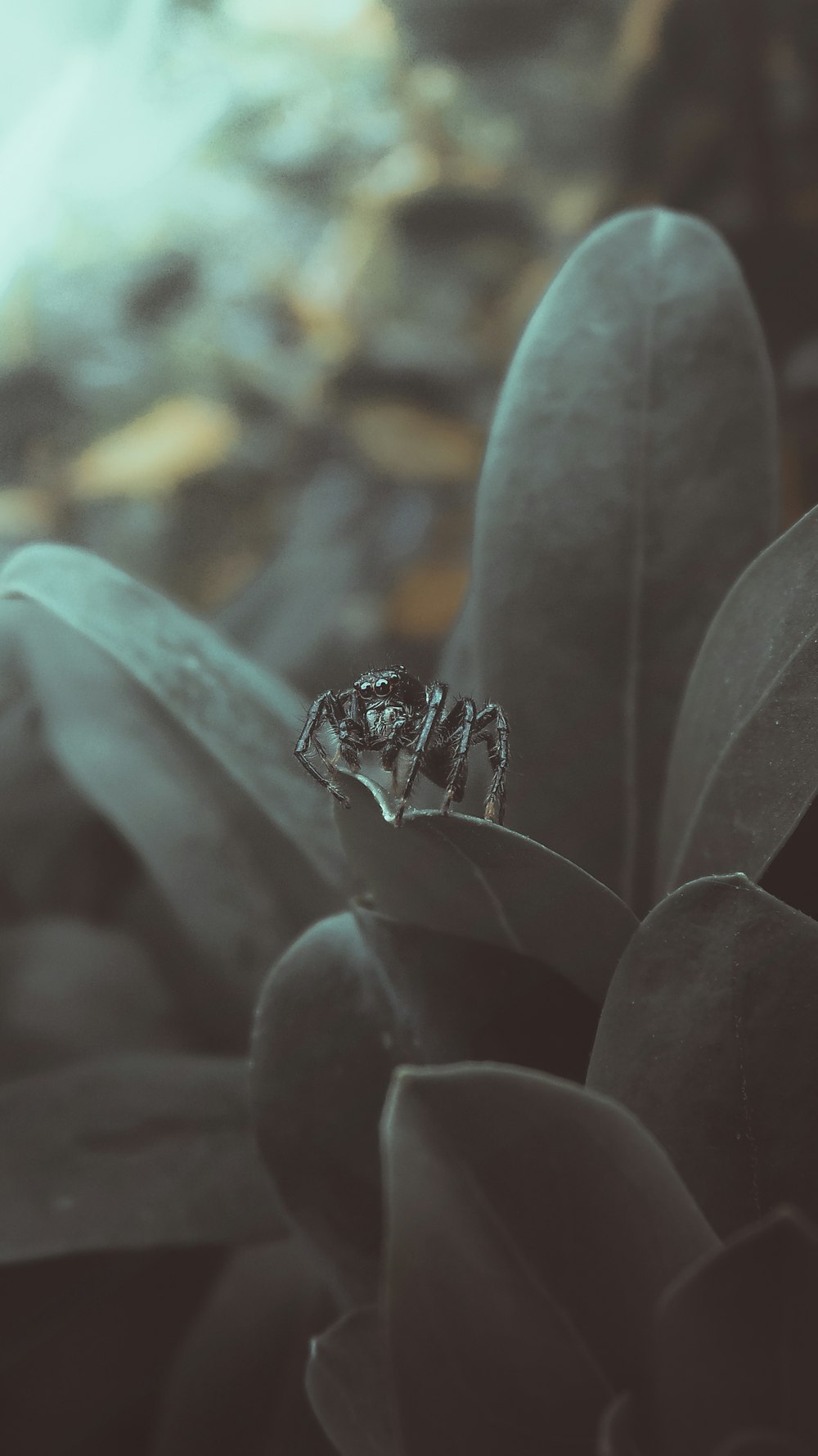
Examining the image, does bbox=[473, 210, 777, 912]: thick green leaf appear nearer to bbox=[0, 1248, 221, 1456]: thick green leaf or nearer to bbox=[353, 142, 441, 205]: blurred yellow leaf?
bbox=[0, 1248, 221, 1456]: thick green leaf

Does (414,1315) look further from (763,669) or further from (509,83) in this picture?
(509,83)

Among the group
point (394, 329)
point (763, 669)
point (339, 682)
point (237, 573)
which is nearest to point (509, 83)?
point (394, 329)

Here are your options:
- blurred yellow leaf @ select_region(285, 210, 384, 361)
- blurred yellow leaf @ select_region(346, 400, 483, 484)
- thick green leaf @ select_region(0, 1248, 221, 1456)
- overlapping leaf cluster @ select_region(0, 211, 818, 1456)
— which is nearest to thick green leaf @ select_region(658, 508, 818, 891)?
overlapping leaf cluster @ select_region(0, 211, 818, 1456)

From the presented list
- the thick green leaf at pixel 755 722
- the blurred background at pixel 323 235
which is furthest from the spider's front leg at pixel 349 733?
the blurred background at pixel 323 235

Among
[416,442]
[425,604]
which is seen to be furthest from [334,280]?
[425,604]

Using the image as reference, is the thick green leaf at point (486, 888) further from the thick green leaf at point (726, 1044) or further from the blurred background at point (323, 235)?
the blurred background at point (323, 235)
